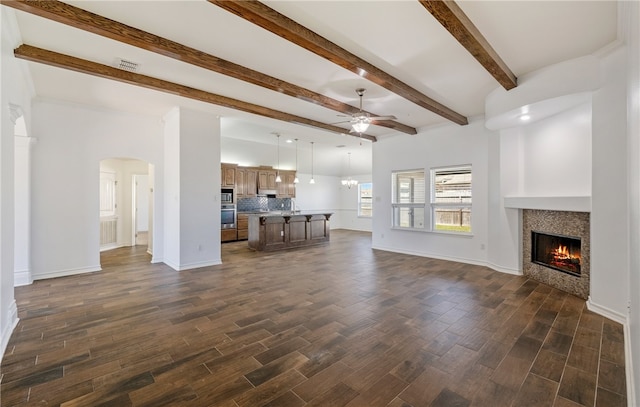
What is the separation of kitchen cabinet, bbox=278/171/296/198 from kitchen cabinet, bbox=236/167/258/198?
1049 millimetres

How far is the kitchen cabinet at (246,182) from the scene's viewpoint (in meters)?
9.47

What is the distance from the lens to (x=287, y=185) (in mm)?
10875

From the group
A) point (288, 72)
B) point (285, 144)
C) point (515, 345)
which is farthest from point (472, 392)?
point (285, 144)

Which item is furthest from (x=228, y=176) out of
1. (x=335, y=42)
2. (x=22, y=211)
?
(x=335, y=42)

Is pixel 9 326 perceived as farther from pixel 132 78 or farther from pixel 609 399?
pixel 609 399

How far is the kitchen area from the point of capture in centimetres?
746

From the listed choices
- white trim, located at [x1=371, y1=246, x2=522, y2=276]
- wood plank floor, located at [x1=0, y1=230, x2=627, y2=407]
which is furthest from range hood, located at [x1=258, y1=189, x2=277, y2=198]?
wood plank floor, located at [x1=0, y1=230, x2=627, y2=407]

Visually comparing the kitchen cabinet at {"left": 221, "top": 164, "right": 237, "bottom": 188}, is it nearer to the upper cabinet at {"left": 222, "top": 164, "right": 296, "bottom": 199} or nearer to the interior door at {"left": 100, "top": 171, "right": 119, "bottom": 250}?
the upper cabinet at {"left": 222, "top": 164, "right": 296, "bottom": 199}

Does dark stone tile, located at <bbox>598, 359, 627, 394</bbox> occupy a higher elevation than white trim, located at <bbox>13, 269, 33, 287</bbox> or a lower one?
lower

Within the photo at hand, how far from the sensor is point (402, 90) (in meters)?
3.95

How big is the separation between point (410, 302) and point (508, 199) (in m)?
2.79

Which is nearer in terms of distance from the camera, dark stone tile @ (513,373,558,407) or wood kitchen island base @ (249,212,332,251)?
dark stone tile @ (513,373,558,407)

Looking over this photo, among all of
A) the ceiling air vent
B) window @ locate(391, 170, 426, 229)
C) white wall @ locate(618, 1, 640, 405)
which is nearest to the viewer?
white wall @ locate(618, 1, 640, 405)

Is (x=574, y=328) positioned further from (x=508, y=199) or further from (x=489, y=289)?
(x=508, y=199)
